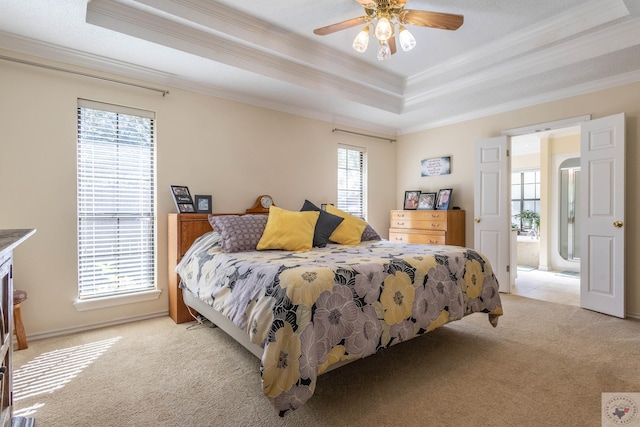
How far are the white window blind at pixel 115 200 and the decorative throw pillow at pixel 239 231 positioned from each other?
2.65ft

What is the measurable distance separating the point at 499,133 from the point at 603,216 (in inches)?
60.5

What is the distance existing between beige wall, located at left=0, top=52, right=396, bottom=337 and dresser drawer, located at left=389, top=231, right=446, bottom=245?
1177 millimetres

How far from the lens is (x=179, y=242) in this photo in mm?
3133

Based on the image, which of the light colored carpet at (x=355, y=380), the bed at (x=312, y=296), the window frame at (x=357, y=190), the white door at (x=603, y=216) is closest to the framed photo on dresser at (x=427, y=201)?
the window frame at (x=357, y=190)

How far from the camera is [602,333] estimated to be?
2.80m

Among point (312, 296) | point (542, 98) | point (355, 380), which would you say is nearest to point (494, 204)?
point (542, 98)

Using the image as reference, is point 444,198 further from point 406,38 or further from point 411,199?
point 406,38

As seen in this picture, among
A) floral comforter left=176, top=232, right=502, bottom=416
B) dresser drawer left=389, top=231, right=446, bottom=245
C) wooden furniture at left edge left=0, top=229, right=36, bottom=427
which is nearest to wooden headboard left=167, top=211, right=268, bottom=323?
floral comforter left=176, top=232, right=502, bottom=416

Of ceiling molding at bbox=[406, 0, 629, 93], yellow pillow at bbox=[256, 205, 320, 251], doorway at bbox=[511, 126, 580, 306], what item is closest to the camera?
ceiling molding at bbox=[406, 0, 629, 93]

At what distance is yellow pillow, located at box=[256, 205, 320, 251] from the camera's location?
2.93 metres

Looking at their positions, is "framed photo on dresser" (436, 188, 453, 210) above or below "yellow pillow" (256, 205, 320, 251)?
above

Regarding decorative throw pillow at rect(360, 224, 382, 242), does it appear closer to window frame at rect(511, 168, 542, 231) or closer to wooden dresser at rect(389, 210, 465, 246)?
wooden dresser at rect(389, 210, 465, 246)

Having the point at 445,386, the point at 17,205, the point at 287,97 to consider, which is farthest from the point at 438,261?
the point at 17,205

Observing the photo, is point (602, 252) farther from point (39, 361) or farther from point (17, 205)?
point (17, 205)
